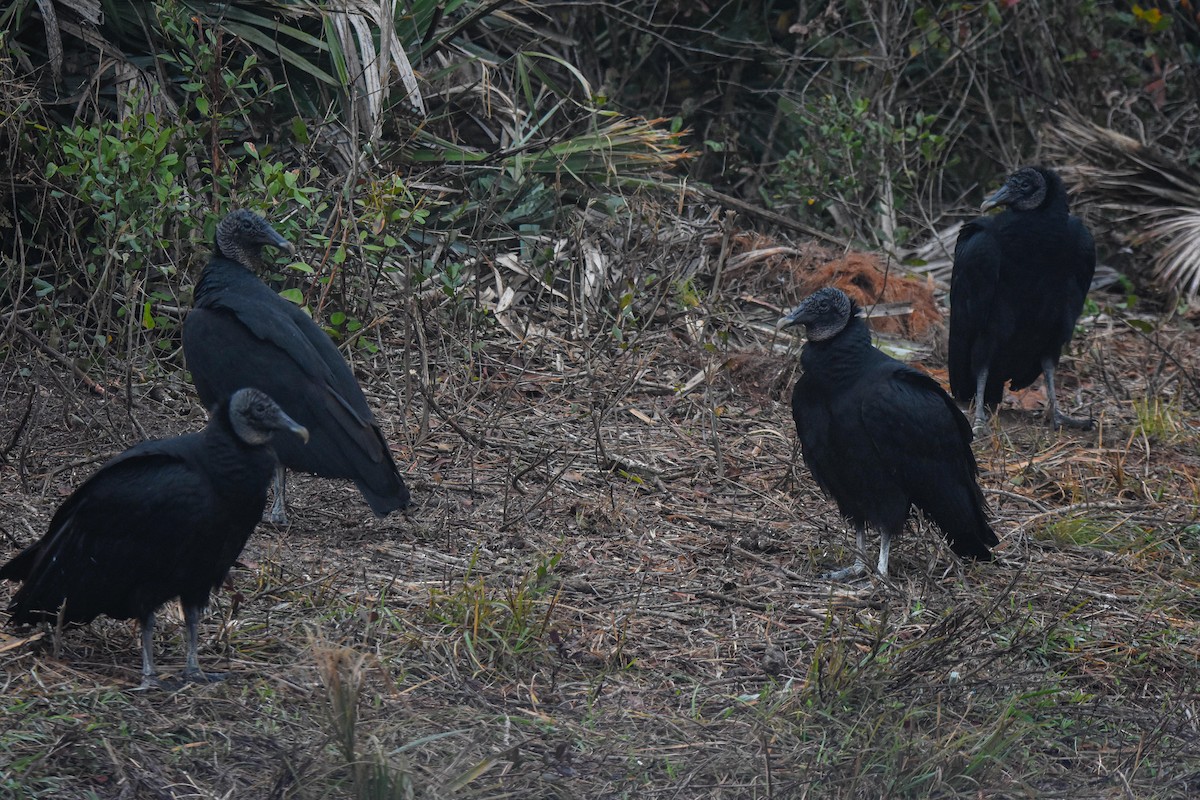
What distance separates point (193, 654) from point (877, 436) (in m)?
1.96

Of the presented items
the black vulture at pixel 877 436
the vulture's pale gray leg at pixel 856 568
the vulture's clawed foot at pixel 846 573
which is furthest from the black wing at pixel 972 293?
the vulture's clawed foot at pixel 846 573

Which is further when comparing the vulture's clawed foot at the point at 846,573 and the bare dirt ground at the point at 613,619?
the vulture's clawed foot at the point at 846,573

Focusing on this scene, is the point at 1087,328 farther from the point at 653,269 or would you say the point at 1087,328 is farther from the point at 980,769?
the point at 980,769

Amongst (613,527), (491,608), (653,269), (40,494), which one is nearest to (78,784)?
(491,608)

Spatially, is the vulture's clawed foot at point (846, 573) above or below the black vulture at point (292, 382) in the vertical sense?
below

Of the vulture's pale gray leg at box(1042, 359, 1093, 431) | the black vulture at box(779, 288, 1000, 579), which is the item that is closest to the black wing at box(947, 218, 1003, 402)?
the vulture's pale gray leg at box(1042, 359, 1093, 431)

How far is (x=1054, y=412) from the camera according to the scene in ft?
18.5

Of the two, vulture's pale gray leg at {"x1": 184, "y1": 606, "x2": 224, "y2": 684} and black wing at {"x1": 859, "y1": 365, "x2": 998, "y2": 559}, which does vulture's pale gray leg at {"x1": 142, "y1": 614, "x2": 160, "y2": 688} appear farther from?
black wing at {"x1": 859, "y1": 365, "x2": 998, "y2": 559}

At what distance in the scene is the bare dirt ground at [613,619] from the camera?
8.77 ft

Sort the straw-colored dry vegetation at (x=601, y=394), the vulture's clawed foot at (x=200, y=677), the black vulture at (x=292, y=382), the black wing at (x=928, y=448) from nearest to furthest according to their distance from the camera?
the straw-colored dry vegetation at (x=601, y=394)
the vulture's clawed foot at (x=200, y=677)
the black wing at (x=928, y=448)
the black vulture at (x=292, y=382)

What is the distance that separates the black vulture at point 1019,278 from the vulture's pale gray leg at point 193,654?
3.66 m

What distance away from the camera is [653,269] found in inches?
242

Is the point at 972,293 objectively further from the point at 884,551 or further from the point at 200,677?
the point at 200,677

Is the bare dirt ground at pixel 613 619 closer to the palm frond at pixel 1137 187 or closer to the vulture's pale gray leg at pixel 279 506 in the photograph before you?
the vulture's pale gray leg at pixel 279 506
